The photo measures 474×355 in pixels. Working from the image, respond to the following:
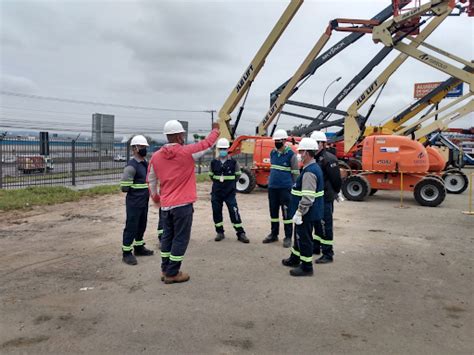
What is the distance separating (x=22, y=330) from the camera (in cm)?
340

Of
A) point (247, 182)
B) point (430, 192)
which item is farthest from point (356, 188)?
point (247, 182)

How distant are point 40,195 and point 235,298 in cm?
941

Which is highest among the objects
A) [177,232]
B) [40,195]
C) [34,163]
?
[34,163]

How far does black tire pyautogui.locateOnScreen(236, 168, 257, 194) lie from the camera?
13.3 meters

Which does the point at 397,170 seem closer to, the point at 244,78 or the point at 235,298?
the point at 244,78

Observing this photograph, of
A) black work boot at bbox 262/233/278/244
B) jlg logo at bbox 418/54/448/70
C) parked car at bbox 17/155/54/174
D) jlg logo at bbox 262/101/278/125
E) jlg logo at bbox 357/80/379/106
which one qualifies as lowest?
black work boot at bbox 262/233/278/244

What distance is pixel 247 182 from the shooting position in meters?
13.3

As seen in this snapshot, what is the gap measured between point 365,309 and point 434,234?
430cm

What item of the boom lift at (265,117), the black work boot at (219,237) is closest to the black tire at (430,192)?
the boom lift at (265,117)

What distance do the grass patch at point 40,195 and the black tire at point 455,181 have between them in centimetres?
1221

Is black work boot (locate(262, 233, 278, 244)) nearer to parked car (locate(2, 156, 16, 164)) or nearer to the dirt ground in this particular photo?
the dirt ground

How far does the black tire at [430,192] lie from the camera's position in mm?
10758

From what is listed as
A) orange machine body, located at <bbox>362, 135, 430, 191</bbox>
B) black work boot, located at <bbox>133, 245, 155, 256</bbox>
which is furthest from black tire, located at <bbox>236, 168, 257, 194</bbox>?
black work boot, located at <bbox>133, 245, 155, 256</bbox>

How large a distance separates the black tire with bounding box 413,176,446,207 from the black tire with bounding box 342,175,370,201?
4.68 feet
